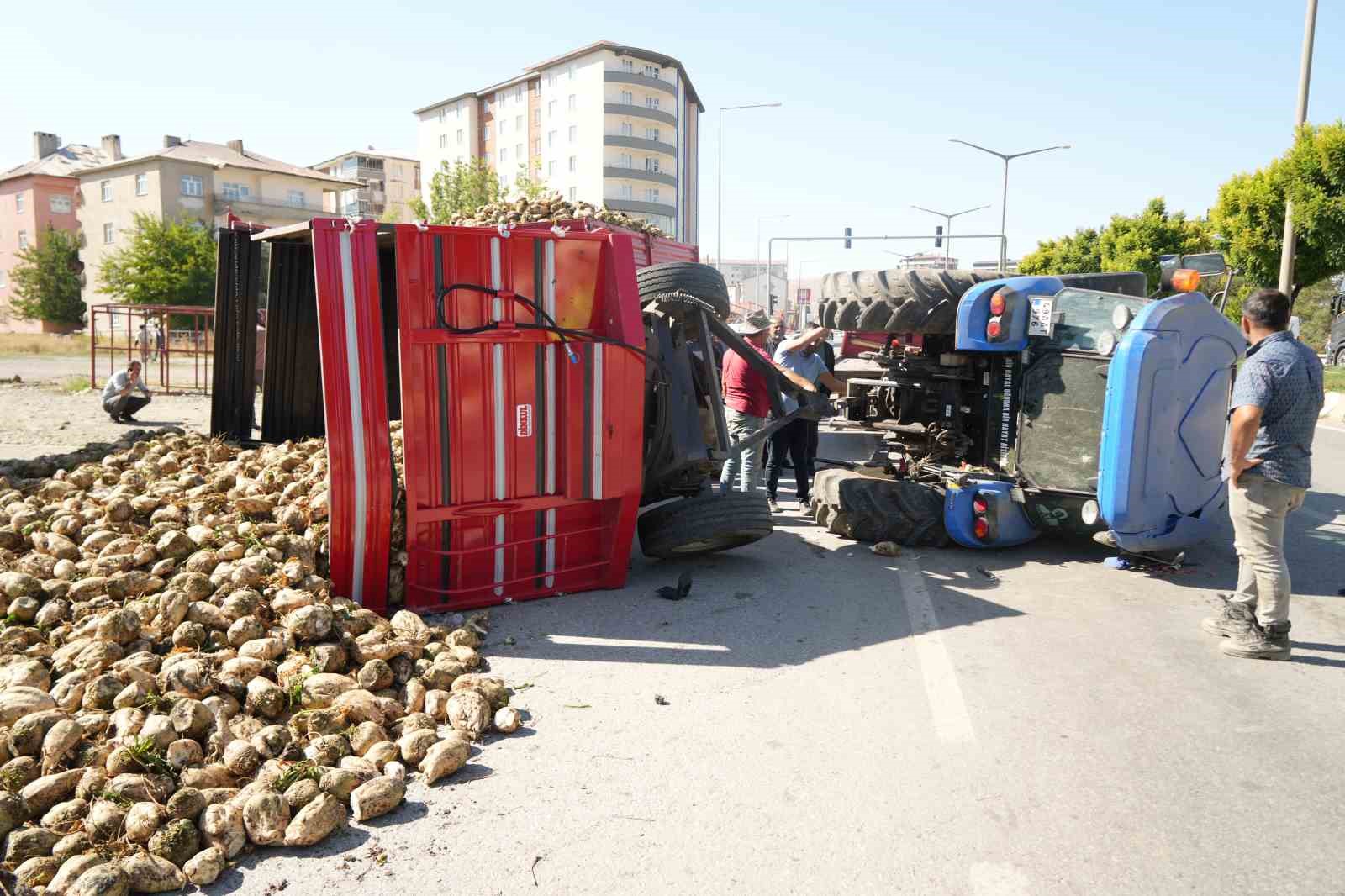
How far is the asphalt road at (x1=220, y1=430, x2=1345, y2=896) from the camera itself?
3.01 meters

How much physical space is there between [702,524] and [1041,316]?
9.60 feet

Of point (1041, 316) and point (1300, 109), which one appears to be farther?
point (1300, 109)

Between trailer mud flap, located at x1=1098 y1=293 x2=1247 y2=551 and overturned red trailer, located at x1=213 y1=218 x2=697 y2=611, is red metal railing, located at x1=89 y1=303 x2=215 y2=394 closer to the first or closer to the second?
overturned red trailer, located at x1=213 y1=218 x2=697 y2=611

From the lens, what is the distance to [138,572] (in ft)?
15.4

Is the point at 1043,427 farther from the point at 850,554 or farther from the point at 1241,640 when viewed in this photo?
the point at 1241,640

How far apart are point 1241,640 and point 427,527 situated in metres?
4.44

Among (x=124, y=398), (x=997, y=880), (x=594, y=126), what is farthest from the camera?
(x=594, y=126)

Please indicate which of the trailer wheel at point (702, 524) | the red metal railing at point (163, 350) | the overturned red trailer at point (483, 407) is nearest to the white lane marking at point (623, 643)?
the overturned red trailer at point (483, 407)

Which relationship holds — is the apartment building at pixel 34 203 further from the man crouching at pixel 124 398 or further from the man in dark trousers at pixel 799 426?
the man in dark trousers at pixel 799 426

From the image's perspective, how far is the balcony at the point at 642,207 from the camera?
7456cm

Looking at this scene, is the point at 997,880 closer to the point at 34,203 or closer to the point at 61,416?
the point at 61,416

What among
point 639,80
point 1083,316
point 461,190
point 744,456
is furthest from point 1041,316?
point 639,80

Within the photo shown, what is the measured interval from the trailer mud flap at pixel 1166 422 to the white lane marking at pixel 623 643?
9.89 ft

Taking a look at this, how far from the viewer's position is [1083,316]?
684cm
